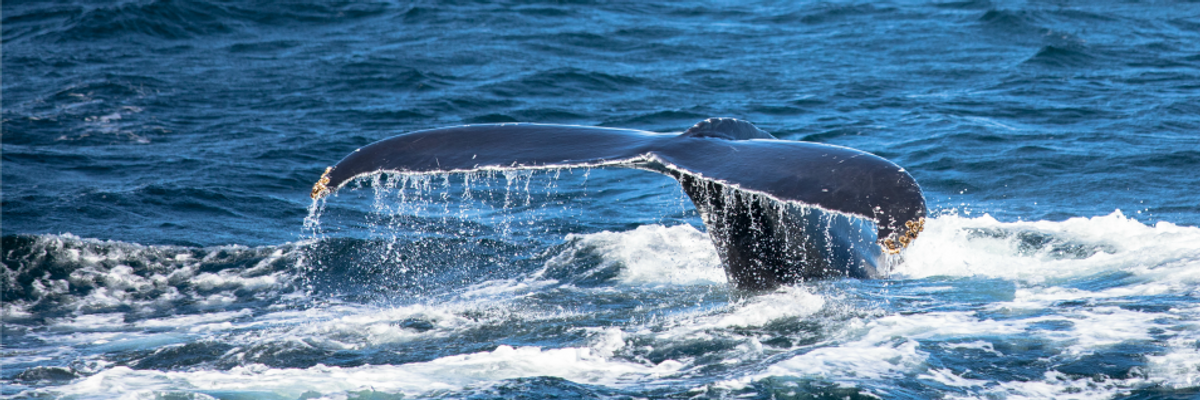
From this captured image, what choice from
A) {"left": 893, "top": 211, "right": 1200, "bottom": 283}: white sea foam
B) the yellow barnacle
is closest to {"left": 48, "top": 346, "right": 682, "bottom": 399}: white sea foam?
the yellow barnacle

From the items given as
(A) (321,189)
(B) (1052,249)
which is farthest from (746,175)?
(B) (1052,249)

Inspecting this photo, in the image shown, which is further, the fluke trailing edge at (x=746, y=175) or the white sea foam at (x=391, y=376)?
the white sea foam at (x=391, y=376)

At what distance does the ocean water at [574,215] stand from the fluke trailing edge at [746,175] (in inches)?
15.1

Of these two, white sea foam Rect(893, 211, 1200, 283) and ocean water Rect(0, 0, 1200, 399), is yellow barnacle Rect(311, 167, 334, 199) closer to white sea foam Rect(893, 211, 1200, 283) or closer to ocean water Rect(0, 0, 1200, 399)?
ocean water Rect(0, 0, 1200, 399)

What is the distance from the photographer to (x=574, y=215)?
11.4 metres

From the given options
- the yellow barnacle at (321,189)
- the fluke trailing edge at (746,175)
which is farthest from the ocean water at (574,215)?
the yellow barnacle at (321,189)

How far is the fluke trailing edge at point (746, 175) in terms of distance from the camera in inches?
179

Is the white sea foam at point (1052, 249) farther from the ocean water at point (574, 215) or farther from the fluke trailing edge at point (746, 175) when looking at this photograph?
the fluke trailing edge at point (746, 175)

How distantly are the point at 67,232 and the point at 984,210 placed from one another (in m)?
8.97

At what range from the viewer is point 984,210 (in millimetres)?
10750

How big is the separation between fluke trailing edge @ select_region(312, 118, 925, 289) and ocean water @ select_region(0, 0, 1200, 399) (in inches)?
15.1

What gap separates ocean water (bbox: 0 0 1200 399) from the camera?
20.2 ft

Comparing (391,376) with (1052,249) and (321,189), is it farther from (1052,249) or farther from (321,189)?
(1052,249)

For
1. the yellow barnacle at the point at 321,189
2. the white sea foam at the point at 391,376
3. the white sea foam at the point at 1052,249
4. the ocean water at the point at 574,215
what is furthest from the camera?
the white sea foam at the point at 1052,249
